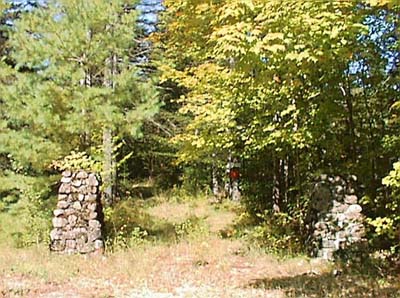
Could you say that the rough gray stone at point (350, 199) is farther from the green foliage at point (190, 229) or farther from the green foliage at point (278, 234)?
the green foliage at point (190, 229)

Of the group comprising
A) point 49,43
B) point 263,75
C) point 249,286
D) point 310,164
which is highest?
point 49,43

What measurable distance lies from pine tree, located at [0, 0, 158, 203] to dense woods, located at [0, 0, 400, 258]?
21mm

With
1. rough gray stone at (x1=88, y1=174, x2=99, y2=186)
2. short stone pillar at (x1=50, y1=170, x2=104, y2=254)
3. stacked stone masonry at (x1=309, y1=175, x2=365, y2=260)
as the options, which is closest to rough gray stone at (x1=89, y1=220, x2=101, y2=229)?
short stone pillar at (x1=50, y1=170, x2=104, y2=254)

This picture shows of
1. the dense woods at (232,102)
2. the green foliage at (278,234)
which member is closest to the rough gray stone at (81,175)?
the dense woods at (232,102)

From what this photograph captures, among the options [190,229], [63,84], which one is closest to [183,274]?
[190,229]

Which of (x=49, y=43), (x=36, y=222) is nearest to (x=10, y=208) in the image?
(x=36, y=222)

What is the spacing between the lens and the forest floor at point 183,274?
6.18 meters

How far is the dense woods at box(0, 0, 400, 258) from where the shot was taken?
729 cm

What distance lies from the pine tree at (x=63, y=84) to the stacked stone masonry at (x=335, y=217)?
11.8 ft

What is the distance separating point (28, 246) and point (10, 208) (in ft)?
3.10

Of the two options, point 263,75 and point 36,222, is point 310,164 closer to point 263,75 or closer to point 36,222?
point 263,75

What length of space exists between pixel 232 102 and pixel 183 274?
3220mm

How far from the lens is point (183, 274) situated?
726 cm

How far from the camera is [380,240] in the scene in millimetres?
7945
